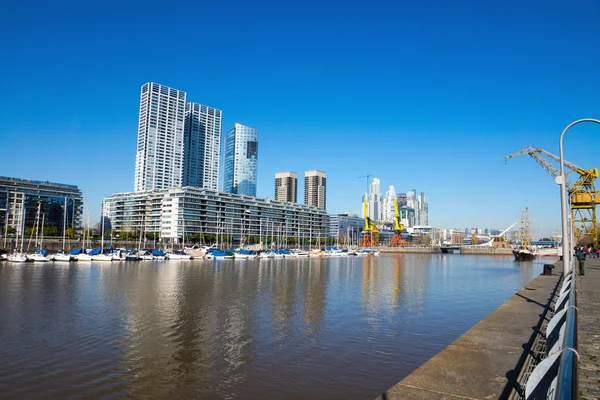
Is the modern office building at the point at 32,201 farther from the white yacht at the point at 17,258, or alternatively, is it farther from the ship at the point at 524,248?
the ship at the point at 524,248

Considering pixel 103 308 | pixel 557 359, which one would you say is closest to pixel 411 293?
pixel 103 308

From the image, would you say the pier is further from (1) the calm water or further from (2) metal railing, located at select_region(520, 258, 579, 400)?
(1) the calm water

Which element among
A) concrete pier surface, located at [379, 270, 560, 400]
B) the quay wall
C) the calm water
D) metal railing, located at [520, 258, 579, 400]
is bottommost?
the quay wall

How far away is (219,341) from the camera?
17.4 meters

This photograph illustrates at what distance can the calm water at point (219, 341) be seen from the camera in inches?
488

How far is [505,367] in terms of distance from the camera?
1005 cm

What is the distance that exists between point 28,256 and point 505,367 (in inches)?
3221

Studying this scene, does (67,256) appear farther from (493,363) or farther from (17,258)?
(493,363)

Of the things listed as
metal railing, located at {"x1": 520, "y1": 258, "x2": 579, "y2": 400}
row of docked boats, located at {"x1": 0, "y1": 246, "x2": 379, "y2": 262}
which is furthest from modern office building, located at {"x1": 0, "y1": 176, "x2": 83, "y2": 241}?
metal railing, located at {"x1": 520, "y1": 258, "x2": 579, "y2": 400}

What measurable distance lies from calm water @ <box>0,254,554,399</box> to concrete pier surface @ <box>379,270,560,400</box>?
8.26 ft

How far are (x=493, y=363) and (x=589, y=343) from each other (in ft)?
10.9

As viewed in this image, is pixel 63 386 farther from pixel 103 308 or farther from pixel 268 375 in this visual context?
pixel 103 308

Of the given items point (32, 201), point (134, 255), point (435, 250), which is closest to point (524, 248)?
point (435, 250)

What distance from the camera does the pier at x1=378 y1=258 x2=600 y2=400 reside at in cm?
837
